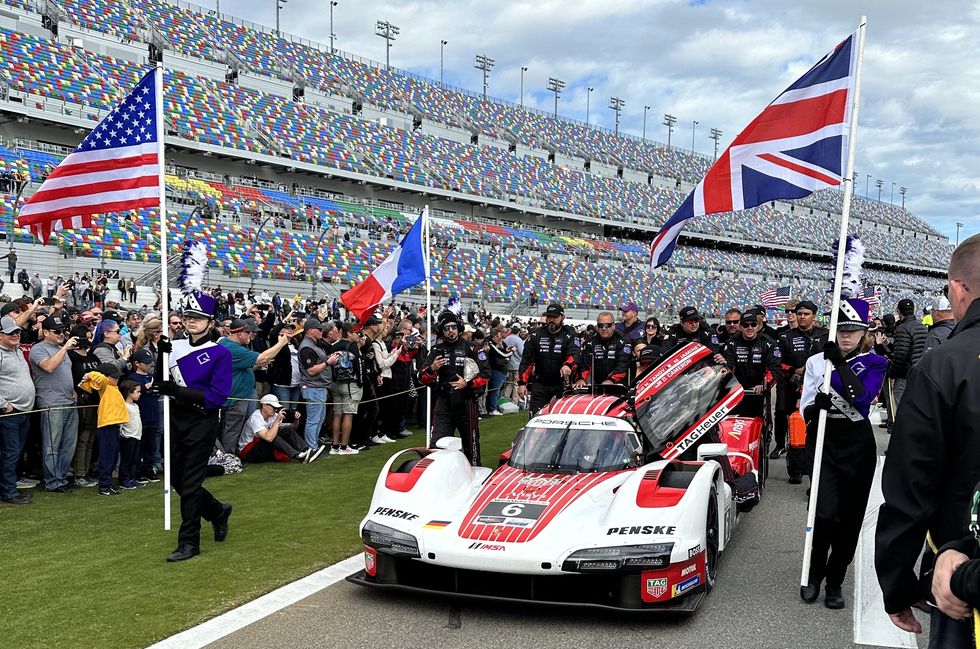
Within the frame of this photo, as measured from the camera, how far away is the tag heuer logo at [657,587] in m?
4.86

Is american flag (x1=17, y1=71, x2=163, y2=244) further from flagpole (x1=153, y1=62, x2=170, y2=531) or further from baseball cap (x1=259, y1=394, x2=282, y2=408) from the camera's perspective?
baseball cap (x1=259, y1=394, x2=282, y2=408)

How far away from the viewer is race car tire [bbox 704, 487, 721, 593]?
18.0 ft

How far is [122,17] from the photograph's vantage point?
38688mm

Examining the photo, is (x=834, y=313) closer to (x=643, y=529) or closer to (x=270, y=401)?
(x=643, y=529)

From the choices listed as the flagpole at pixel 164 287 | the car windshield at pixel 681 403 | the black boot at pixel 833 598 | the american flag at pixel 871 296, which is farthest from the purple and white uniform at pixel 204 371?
the american flag at pixel 871 296

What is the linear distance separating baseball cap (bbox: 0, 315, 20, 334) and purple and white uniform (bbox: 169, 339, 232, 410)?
2666 millimetres

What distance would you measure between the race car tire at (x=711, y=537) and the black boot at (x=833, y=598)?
723 mm

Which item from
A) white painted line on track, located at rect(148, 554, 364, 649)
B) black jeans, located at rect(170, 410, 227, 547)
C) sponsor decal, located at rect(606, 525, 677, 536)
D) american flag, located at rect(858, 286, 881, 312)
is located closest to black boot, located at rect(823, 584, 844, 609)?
sponsor decal, located at rect(606, 525, 677, 536)

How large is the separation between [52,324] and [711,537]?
22.6 ft

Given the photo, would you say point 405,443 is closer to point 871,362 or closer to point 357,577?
point 357,577

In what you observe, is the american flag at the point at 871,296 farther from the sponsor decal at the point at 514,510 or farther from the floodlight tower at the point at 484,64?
the floodlight tower at the point at 484,64

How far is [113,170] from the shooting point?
7570 millimetres

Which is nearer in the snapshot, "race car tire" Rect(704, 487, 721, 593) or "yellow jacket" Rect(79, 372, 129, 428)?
"race car tire" Rect(704, 487, 721, 593)

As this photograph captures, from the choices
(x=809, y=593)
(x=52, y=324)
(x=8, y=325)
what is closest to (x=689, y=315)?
(x=809, y=593)
